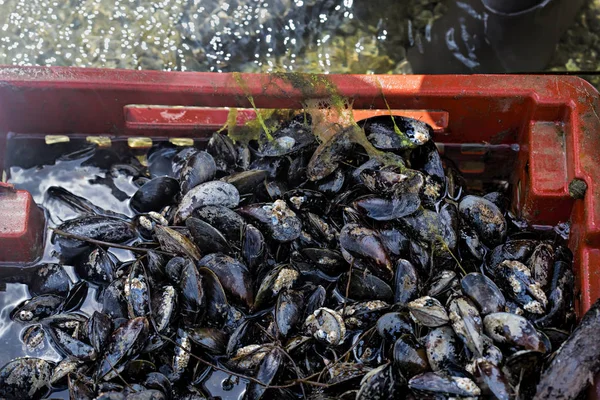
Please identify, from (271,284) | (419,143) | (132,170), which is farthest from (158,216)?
(419,143)

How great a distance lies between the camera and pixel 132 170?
2.24 metres

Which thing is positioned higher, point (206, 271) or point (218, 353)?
point (206, 271)

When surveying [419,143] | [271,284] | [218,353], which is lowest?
[218,353]

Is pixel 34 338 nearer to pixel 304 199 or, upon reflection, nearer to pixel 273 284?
pixel 273 284

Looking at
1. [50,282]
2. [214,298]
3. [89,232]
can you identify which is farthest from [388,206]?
[50,282]

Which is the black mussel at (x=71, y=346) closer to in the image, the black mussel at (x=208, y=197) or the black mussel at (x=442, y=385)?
the black mussel at (x=208, y=197)

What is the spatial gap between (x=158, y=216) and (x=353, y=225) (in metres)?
0.61

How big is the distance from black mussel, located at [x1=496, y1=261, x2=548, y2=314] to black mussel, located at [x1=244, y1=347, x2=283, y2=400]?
671 millimetres

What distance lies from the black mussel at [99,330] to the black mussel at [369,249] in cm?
69

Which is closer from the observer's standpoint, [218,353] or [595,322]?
[595,322]

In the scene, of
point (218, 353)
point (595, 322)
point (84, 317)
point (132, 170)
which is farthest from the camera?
point (132, 170)

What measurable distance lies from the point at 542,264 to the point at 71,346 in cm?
134

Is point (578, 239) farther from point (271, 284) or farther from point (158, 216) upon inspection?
point (158, 216)

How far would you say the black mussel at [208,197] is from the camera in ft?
6.47
